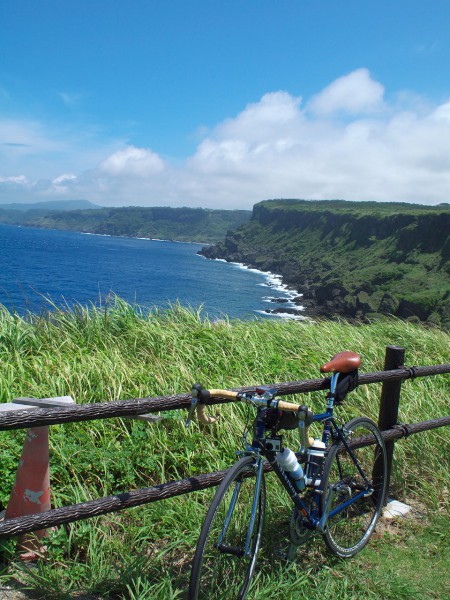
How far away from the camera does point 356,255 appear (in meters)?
122

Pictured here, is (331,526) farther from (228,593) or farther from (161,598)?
(161,598)

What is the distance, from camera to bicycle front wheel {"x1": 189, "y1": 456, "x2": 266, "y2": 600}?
2.73 meters

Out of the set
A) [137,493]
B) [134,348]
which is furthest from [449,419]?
[134,348]

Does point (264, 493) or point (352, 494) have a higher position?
point (264, 493)

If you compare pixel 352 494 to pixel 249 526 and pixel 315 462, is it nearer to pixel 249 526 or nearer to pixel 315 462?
pixel 315 462

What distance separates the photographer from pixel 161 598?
287 cm

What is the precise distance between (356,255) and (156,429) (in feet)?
398

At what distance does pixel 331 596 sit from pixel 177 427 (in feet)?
7.58

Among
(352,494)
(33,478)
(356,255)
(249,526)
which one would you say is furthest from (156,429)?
(356,255)

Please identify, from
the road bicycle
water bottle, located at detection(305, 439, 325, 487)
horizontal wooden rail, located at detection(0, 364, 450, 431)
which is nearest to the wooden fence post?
the road bicycle

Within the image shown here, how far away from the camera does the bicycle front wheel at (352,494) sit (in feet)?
11.6

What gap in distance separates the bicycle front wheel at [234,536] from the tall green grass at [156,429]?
0.59ft

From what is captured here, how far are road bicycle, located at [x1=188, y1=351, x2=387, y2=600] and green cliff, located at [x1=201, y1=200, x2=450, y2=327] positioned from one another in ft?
114

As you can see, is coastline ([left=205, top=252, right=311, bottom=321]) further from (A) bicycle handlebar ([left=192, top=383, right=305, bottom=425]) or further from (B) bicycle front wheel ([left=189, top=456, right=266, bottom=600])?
(A) bicycle handlebar ([left=192, top=383, right=305, bottom=425])
